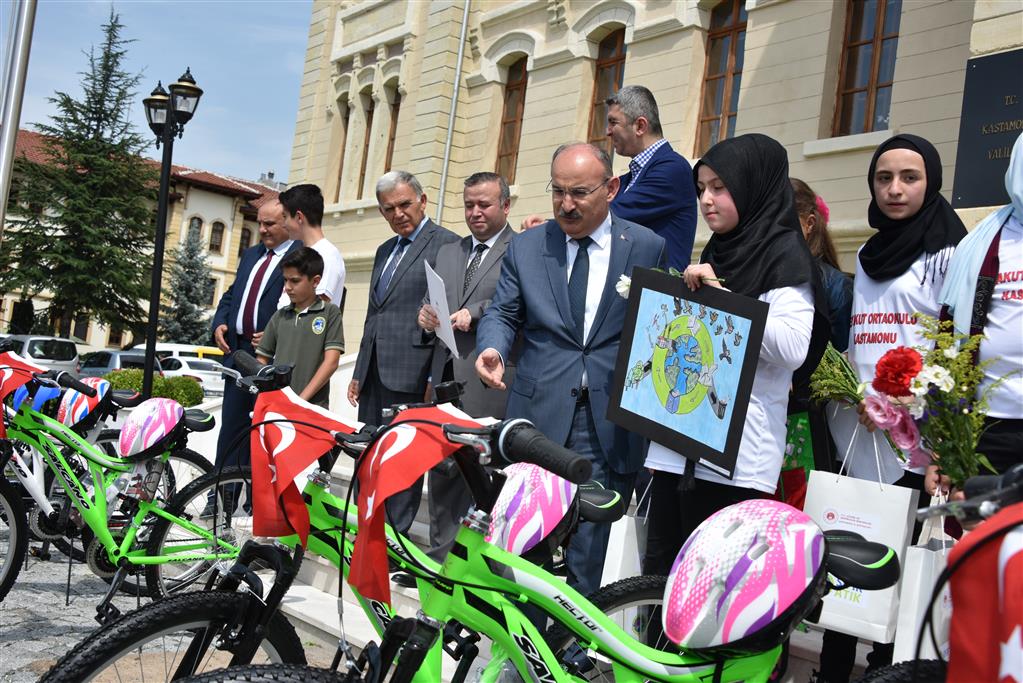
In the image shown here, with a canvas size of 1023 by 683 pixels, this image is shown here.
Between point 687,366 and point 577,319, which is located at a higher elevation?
point 577,319

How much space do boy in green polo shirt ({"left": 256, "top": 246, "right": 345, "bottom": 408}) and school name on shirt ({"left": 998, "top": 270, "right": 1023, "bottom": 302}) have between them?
145 inches

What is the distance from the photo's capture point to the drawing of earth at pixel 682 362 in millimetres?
3305

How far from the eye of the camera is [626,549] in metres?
3.54

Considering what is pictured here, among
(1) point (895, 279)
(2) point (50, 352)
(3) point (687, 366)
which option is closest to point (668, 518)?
(3) point (687, 366)

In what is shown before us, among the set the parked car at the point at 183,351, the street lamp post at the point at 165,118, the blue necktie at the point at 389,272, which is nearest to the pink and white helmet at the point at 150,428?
the blue necktie at the point at 389,272

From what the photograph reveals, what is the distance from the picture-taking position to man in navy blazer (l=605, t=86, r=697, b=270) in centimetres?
474

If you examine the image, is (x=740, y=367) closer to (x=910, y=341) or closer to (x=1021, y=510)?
(x=910, y=341)

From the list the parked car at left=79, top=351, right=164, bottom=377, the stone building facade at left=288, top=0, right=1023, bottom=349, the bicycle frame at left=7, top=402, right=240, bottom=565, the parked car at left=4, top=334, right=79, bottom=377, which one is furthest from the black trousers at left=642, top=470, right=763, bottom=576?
the parked car at left=79, top=351, right=164, bottom=377

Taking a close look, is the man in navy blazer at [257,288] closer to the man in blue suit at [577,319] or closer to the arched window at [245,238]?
the man in blue suit at [577,319]

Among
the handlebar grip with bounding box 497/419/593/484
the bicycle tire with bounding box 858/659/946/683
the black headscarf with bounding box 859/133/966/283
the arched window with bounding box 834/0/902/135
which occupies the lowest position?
the bicycle tire with bounding box 858/659/946/683

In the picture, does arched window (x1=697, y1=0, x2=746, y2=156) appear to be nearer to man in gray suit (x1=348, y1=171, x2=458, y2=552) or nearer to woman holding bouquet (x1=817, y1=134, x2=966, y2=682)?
man in gray suit (x1=348, y1=171, x2=458, y2=552)

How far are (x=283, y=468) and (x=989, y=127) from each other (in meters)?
5.39

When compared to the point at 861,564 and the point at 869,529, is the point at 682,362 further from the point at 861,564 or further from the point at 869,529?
the point at 861,564

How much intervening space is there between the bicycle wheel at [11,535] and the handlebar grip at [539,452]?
12.9 ft
